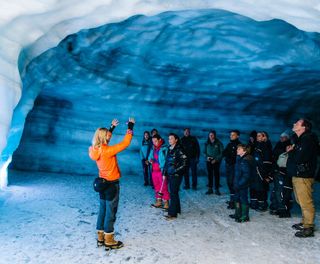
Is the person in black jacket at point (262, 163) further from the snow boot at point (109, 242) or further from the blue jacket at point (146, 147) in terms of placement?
the snow boot at point (109, 242)

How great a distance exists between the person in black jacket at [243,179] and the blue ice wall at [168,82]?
8.53ft

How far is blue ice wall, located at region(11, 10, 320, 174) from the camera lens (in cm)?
641

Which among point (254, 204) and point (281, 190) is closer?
point (281, 190)

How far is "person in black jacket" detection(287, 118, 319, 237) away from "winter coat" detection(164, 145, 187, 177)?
5.76 ft

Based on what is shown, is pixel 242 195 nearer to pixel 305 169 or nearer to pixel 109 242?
pixel 305 169

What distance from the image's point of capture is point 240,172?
528cm

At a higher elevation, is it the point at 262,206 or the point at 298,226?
the point at 262,206

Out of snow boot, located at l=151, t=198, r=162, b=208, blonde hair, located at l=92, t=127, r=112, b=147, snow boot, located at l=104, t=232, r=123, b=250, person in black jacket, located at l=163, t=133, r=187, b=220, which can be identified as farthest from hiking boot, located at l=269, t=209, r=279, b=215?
blonde hair, located at l=92, t=127, r=112, b=147

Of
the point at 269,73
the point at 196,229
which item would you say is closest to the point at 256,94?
the point at 269,73

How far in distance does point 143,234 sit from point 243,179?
6.13 feet

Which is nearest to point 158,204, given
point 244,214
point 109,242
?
point 244,214

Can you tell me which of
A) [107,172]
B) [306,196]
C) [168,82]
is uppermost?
[168,82]

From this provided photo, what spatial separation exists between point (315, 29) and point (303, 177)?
94.0 inches

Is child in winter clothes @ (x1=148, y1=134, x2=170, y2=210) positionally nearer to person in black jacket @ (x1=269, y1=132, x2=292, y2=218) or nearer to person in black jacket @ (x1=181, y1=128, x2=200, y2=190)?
person in black jacket @ (x1=181, y1=128, x2=200, y2=190)
